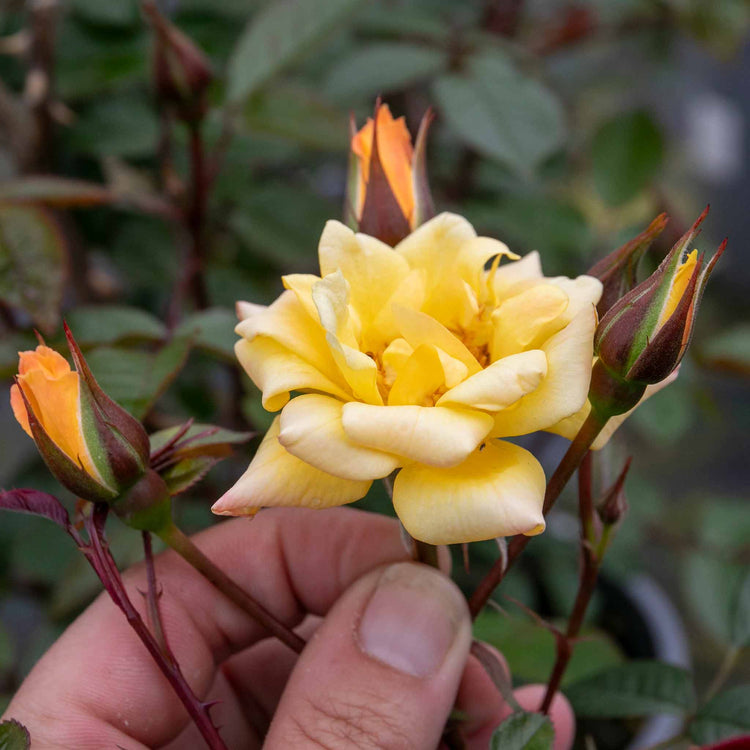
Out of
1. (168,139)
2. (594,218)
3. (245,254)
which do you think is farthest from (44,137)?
(594,218)

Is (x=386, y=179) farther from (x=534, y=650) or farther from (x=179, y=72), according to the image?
(x=534, y=650)

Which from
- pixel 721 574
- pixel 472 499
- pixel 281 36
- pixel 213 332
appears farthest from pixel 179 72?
pixel 721 574

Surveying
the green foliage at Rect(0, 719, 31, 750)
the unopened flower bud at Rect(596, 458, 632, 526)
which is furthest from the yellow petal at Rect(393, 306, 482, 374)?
the green foliage at Rect(0, 719, 31, 750)

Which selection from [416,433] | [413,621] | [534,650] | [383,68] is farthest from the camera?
[383,68]

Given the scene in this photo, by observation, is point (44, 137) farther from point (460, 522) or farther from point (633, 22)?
point (633, 22)

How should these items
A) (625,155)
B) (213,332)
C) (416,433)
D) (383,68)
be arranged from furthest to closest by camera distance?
(625,155) → (383,68) → (213,332) → (416,433)

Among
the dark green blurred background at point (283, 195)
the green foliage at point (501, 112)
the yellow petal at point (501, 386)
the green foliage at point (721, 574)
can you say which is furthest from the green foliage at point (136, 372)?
the green foliage at point (721, 574)
